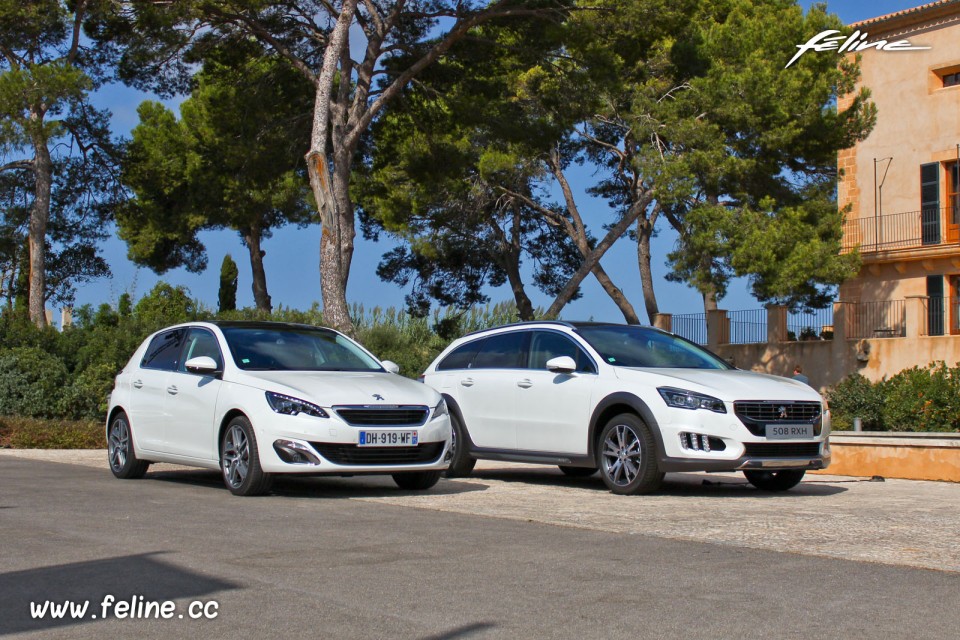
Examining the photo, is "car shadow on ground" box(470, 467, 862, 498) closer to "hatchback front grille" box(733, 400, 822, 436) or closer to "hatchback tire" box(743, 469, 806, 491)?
"hatchback tire" box(743, 469, 806, 491)


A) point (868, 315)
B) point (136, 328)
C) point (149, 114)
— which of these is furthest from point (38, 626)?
point (149, 114)

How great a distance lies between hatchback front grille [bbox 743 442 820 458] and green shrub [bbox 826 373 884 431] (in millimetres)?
20867

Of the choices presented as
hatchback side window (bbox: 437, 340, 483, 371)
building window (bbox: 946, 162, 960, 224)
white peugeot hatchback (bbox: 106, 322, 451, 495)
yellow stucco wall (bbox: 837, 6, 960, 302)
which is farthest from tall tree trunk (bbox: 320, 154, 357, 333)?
building window (bbox: 946, 162, 960, 224)

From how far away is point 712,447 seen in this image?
1057 cm

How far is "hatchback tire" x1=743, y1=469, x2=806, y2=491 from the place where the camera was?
11.8 m

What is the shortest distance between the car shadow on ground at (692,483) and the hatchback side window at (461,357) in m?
1.24

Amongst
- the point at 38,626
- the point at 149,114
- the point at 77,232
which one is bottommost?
the point at 38,626

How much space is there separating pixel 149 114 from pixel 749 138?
80.1 ft

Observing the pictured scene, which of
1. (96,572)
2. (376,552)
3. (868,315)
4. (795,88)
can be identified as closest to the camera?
(96,572)

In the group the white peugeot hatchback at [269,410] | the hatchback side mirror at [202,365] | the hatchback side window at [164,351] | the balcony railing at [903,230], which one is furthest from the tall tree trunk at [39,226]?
the balcony railing at [903,230]

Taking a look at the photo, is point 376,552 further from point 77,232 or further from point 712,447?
point 77,232

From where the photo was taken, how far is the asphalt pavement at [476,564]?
5.02 meters

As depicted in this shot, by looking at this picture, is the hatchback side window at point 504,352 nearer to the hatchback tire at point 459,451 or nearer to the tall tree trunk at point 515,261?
the hatchback tire at point 459,451

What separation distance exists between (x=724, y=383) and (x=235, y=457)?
14.3ft
